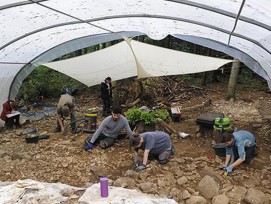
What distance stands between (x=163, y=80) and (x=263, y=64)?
6.66 metres

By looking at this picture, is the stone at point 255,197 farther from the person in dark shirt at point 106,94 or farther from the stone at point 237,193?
the person in dark shirt at point 106,94

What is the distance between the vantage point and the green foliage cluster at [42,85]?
1245 centimetres

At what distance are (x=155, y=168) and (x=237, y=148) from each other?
5.22 feet

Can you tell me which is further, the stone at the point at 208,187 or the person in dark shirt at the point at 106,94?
the person in dark shirt at the point at 106,94

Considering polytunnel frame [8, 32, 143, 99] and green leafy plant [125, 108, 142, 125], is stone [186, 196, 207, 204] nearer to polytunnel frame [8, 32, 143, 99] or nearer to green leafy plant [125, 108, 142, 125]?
green leafy plant [125, 108, 142, 125]

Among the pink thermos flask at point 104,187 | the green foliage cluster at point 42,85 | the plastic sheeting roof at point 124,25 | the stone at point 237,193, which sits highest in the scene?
the plastic sheeting roof at point 124,25

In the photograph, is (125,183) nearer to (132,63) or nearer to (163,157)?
(163,157)

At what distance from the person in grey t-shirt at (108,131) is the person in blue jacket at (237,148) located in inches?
86.2

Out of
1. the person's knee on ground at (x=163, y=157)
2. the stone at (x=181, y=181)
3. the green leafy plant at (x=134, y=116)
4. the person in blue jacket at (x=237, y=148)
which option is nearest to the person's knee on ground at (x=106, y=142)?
the green leafy plant at (x=134, y=116)

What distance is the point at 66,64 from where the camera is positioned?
24.3ft

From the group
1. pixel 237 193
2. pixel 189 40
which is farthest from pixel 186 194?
pixel 189 40

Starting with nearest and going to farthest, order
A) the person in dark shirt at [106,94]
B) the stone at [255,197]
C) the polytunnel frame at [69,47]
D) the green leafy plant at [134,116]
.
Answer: the stone at [255,197] < the green leafy plant at [134,116] < the polytunnel frame at [69,47] < the person in dark shirt at [106,94]

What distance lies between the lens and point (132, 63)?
7953mm

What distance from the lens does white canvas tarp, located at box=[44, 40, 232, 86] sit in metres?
6.39
